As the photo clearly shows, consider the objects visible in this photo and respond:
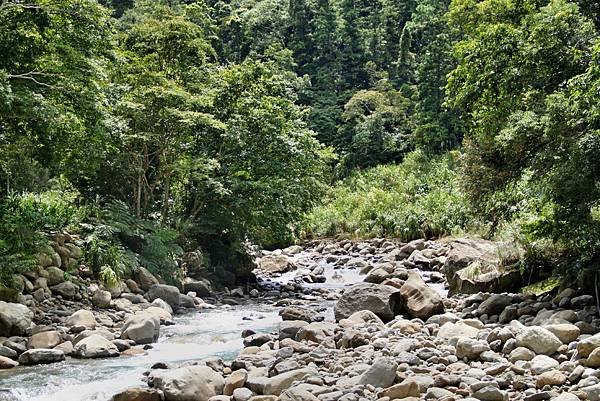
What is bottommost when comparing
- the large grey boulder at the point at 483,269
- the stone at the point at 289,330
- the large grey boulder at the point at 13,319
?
the large grey boulder at the point at 483,269

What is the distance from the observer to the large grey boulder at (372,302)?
35.1 ft

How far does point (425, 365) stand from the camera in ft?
23.7

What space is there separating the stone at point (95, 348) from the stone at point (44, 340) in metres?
0.36

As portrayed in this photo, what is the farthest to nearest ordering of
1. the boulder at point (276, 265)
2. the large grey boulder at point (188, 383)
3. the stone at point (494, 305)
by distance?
1. the boulder at point (276, 265)
2. the stone at point (494, 305)
3. the large grey boulder at point (188, 383)

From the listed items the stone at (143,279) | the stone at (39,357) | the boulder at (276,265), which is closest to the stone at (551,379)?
the stone at (39,357)

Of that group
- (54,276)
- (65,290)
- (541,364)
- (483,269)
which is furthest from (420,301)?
(54,276)

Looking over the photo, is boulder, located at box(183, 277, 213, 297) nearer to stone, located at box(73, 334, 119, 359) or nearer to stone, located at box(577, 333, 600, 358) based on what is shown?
stone, located at box(73, 334, 119, 359)

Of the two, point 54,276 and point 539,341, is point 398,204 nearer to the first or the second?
point 54,276

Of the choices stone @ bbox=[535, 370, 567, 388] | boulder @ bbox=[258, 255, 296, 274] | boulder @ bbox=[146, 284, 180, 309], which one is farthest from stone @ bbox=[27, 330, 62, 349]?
boulder @ bbox=[258, 255, 296, 274]

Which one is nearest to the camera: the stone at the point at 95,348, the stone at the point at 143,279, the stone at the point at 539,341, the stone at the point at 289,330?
the stone at the point at 539,341

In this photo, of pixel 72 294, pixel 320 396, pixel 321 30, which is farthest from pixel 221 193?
pixel 321 30

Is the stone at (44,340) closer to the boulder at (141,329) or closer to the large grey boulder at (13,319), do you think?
the large grey boulder at (13,319)

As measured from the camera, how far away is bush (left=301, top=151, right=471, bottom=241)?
76.9 ft

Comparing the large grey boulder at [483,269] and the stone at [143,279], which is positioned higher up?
the stone at [143,279]
